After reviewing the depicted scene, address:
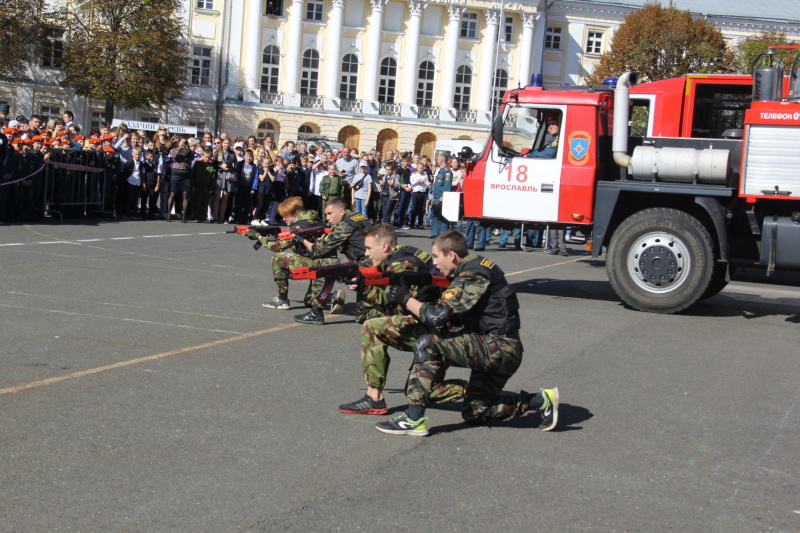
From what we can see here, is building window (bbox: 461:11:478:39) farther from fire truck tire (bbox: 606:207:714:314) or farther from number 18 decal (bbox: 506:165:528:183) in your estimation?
fire truck tire (bbox: 606:207:714:314)

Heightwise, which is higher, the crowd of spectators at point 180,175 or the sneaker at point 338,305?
the crowd of spectators at point 180,175

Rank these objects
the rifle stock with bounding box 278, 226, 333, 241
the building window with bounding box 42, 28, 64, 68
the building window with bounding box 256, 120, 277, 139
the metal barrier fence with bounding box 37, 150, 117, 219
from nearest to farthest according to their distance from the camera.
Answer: the rifle stock with bounding box 278, 226, 333, 241 → the metal barrier fence with bounding box 37, 150, 117, 219 → the building window with bounding box 42, 28, 64, 68 → the building window with bounding box 256, 120, 277, 139

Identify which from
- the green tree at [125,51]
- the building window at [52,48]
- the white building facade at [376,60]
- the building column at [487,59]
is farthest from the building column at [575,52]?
the building window at [52,48]

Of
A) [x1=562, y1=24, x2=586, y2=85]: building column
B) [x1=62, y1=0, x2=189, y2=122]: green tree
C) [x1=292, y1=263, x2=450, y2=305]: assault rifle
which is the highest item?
[x1=562, y1=24, x2=586, y2=85]: building column

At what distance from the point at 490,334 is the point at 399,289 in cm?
68

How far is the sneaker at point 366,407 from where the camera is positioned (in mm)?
6727

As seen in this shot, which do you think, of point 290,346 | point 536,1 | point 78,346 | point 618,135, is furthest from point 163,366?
point 536,1

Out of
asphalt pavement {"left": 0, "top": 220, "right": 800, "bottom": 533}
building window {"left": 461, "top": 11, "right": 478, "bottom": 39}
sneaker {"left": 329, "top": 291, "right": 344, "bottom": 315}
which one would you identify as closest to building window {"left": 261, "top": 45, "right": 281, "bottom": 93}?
building window {"left": 461, "top": 11, "right": 478, "bottom": 39}

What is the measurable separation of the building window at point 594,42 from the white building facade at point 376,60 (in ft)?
0.24

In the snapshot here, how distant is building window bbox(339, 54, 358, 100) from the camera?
6844 cm

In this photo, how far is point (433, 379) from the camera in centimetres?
640

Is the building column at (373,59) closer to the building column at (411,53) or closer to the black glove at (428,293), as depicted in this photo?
the building column at (411,53)

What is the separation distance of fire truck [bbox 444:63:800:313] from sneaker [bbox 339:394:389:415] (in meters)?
6.84

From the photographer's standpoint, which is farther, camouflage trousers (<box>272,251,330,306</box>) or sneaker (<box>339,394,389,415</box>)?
camouflage trousers (<box>272,251,330,306</box>)
